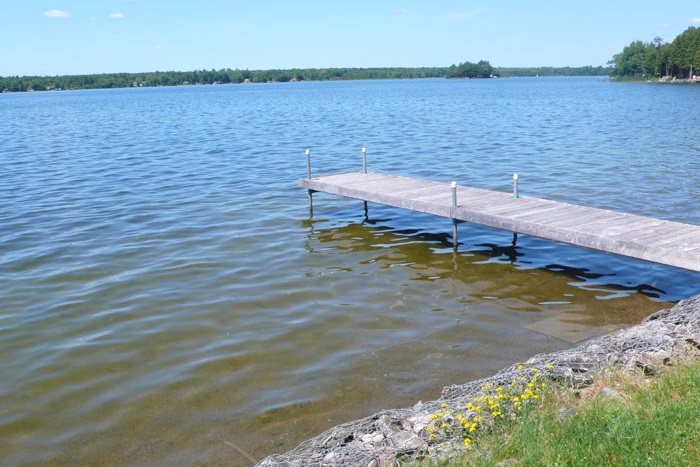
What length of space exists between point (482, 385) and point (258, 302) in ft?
18.1

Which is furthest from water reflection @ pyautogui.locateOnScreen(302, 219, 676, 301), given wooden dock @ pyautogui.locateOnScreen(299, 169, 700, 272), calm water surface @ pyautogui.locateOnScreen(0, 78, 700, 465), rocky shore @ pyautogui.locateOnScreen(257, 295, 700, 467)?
rocky shore @ pyautogui.locateOnScreen(257, 295, 700, 467)

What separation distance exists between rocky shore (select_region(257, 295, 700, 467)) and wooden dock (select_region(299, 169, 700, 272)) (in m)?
1.82

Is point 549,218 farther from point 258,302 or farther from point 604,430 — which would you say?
point 604,430

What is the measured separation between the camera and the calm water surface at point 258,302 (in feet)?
26.2

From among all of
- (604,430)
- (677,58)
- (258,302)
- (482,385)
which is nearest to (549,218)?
(258,302)

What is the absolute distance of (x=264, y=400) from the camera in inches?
324

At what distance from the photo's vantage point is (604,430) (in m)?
5.27

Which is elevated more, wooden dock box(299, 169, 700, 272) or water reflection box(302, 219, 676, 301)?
wooden dock box(299, 169, 700, 272)

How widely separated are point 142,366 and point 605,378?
6226mm

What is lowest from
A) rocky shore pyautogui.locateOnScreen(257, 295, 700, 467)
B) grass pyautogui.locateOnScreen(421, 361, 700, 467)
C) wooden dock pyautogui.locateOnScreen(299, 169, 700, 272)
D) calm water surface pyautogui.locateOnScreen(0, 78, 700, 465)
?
calm water surface pyautogui.locateOnScreen(0, 78, 700, 465)

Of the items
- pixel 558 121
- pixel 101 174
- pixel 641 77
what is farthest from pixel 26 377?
pixel 641 77

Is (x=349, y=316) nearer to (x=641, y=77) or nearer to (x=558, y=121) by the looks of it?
(x=558, y=121)

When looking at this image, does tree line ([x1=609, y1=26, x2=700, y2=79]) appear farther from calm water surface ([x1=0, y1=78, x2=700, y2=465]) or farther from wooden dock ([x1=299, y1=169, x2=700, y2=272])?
wooden dock ([x1=299, y1=169, x2=700, y2=272])

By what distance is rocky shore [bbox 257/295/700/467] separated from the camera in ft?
18.8
